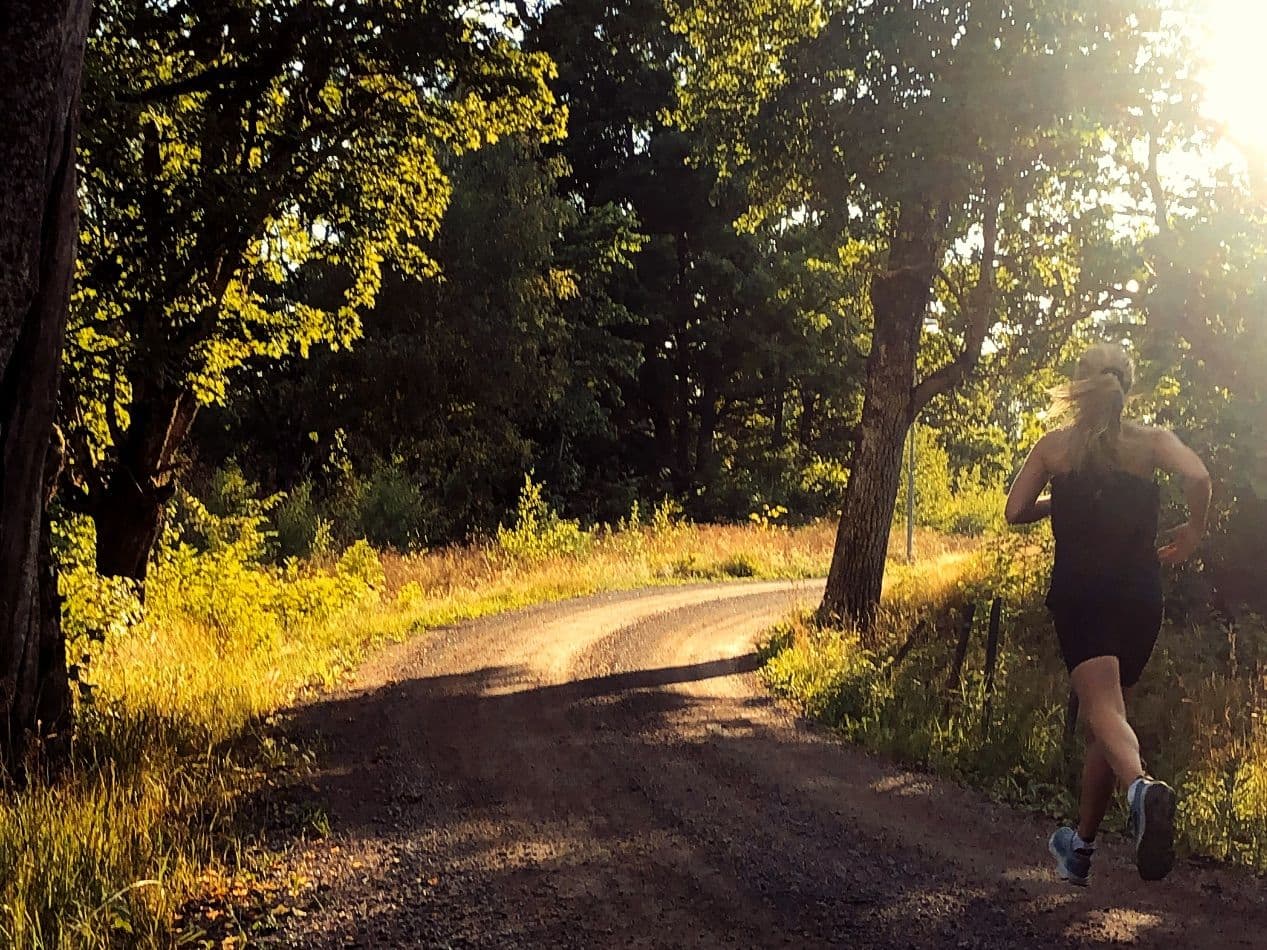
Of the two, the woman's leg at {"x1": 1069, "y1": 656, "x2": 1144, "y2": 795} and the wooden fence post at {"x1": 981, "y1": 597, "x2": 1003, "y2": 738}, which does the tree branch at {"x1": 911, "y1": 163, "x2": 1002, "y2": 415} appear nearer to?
the wooden fence post at {"x1": 981, "y1": 597, "x2": 1003, "y2": 738}

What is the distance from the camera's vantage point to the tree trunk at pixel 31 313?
4.16 meters

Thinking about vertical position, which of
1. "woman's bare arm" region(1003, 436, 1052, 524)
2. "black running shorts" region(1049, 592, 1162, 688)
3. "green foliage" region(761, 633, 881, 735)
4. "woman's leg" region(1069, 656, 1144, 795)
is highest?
"woman's bare arm" region(1003, 436, 1052, 524)

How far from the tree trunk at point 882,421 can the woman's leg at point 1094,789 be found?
7.50 meters

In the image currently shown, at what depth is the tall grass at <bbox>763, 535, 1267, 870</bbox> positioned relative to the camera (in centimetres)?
573

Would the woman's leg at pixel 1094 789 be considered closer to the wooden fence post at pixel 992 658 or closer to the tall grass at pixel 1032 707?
the tall grass at pixel 1032 707

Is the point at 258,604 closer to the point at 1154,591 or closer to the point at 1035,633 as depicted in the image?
the point at 1035,633

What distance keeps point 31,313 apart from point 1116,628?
16.7 feet

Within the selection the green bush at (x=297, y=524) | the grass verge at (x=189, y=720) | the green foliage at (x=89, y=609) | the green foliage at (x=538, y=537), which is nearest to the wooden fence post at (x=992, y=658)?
the grass verge at (x=189, y=720)

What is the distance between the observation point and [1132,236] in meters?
10.3

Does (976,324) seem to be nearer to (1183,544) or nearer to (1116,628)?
(1183,544)

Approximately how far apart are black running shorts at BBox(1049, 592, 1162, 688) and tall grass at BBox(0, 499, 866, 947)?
12.4 feet

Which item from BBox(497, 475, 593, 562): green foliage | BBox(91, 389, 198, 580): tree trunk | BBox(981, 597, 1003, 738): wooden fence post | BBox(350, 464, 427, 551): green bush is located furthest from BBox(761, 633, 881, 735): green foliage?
BBox(350, 464, 427, 551): green bush

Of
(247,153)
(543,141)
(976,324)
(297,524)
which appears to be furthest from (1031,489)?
(297,524)

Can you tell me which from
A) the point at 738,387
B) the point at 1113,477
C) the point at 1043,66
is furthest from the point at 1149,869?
the point at 738,387
